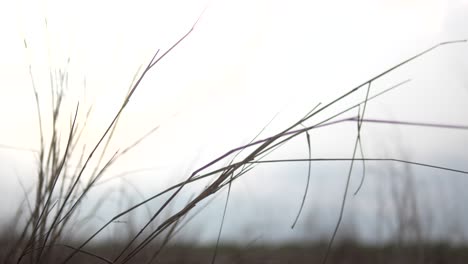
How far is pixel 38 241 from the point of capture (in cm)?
119

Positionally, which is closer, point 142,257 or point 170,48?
point 170,48

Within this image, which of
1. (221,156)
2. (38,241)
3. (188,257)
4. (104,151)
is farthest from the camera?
(188,257)

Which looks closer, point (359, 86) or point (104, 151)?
point (359, 86)

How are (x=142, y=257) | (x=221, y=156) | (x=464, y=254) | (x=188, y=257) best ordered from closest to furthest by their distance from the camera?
1. (x=221, y=156)
2. (x=142, y=257)
3. (x=188, y=257)
4. (x=464, y=254)

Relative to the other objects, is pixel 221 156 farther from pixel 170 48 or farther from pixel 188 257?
pixel 188 257

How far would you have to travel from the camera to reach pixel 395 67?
1067 mm

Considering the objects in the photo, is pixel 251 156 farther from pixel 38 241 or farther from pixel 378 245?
pixel 378 245

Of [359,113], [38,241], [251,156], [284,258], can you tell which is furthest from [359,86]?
[284,258]

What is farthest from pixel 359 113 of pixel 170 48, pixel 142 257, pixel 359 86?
pixel 142 257

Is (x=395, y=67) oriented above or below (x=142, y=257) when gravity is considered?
above

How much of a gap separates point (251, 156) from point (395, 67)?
287 millimetres

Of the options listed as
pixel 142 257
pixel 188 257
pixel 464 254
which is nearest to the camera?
pixel 142 257

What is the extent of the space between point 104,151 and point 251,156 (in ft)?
1.25

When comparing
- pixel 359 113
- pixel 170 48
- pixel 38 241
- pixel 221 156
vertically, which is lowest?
pixel 38 241
